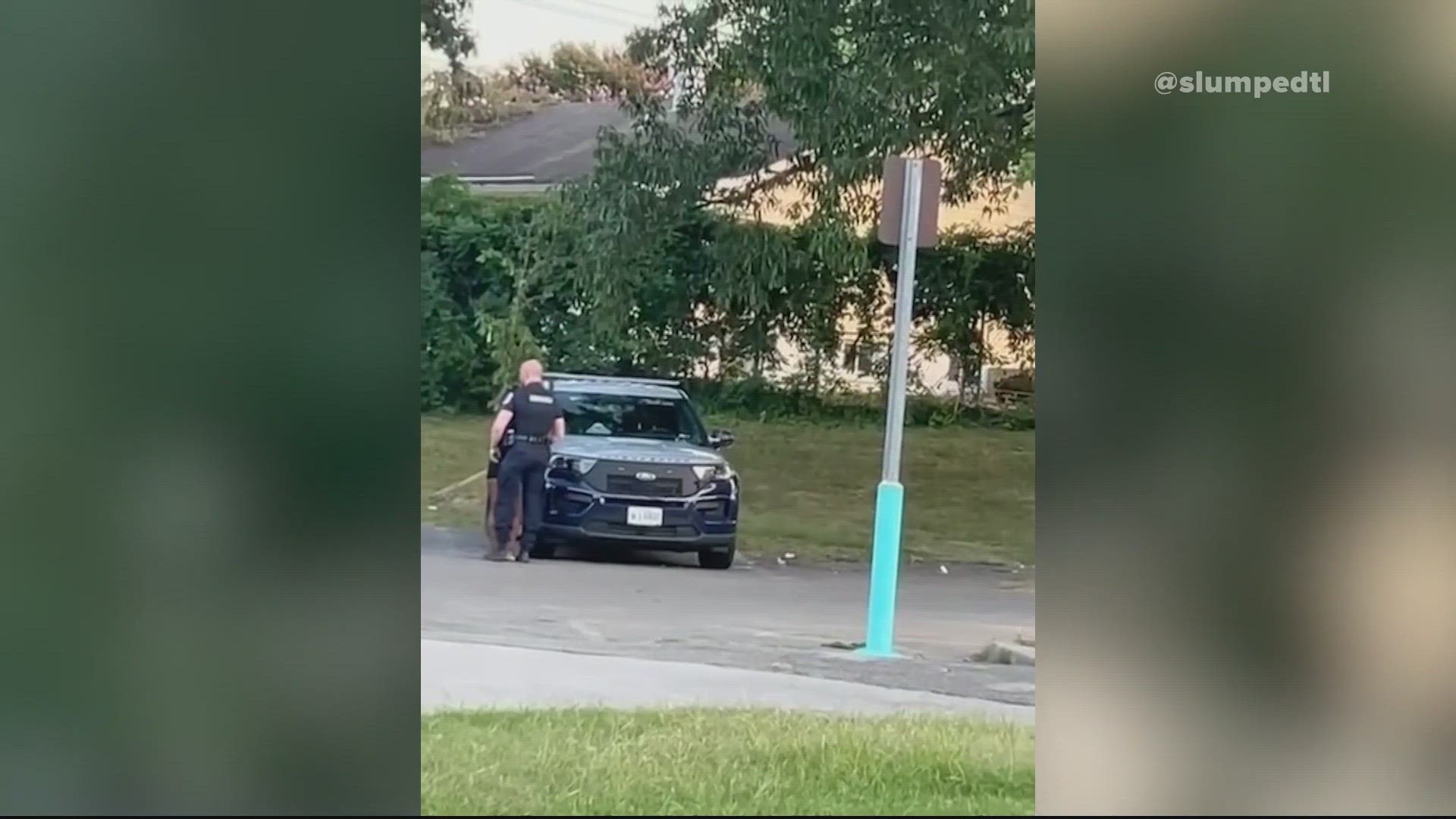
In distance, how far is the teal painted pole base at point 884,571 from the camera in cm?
266

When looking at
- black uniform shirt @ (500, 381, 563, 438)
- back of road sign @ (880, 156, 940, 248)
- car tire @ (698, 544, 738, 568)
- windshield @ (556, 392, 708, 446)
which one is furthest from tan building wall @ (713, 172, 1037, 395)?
black uniform shirt @ (500, 381, 563, 438)

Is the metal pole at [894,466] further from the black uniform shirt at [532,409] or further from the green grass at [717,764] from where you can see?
the black uniform shirt at [532,409]

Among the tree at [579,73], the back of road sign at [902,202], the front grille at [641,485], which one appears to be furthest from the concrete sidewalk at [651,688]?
the tree at [579,73]

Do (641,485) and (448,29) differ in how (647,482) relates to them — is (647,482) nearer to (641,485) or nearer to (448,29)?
(641,485)

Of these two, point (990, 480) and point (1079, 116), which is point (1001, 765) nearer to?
point (990, 480)

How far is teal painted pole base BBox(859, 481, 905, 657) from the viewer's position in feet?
8.71

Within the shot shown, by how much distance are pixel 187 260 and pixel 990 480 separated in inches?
67.5

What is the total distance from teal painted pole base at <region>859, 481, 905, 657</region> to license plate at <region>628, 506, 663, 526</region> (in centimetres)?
47

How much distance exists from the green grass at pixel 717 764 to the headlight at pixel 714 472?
0.49m

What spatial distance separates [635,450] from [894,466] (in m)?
0.55

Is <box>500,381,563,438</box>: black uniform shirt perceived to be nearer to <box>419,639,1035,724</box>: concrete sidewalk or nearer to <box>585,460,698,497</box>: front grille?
<box>585,460,698,497</box>: front grille

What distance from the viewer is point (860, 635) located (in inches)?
105

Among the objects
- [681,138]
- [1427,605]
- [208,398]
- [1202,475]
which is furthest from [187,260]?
[1427,605]

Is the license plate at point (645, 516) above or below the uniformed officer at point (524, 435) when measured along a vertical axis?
below
